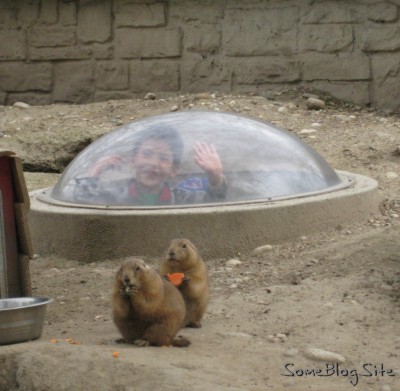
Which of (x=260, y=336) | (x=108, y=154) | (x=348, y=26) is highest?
(x=348, y=26)

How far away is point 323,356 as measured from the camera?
4504mm

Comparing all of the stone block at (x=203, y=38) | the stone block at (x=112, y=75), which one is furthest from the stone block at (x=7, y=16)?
the stone block at (x=203, y=38)

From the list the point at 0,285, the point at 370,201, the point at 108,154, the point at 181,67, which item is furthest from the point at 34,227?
the point at 181,67

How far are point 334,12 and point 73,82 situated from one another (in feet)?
10.8

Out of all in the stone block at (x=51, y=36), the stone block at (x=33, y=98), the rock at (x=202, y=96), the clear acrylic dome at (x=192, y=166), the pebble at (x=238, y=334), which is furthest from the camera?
the stone block at (x=33, y=98)

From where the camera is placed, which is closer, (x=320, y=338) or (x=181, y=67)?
(x=320, y=338)

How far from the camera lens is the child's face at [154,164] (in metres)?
6.72

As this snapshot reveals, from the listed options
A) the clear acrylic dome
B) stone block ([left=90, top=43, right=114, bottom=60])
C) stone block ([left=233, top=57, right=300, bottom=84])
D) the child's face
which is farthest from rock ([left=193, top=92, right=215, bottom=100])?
the child's face

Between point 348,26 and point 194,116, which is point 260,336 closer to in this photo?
point 194,116

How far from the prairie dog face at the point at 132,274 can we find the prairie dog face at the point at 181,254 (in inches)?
20.3

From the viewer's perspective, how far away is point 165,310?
4.56 meters

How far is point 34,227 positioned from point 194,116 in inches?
58.6

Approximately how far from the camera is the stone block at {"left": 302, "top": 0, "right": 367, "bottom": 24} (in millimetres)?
10906

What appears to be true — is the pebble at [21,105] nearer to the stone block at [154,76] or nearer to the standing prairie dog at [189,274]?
the stone block at [154,76]
